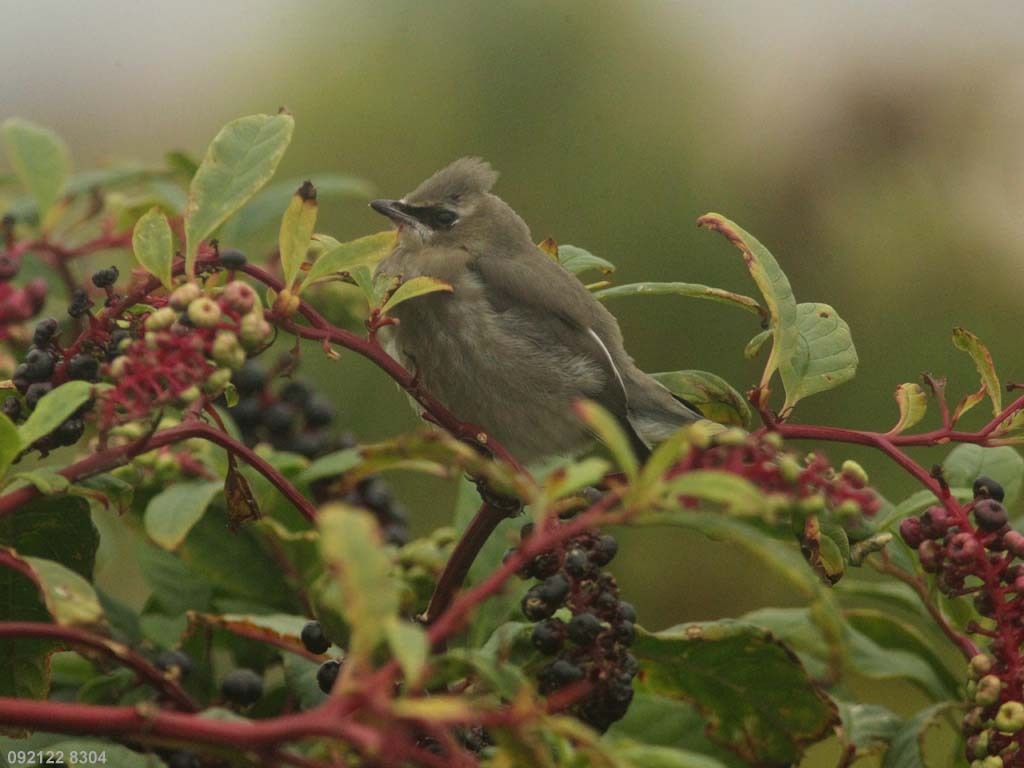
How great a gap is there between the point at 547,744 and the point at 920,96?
420 centimetres

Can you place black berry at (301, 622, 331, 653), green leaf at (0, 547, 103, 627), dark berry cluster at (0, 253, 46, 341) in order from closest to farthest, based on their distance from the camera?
1. dark berry cluster at (0, 253, 46, 341)
2. green leaf at (0, 547, 103, 627)
3. black berry at (301, 622, 331, 653)

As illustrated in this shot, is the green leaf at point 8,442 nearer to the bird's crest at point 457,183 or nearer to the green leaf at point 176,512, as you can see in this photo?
the green leaf at point 176,512

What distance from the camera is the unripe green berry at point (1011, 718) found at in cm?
162

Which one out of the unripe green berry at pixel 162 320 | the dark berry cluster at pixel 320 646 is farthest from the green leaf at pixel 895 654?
the unripe green berry at pixel 162 320

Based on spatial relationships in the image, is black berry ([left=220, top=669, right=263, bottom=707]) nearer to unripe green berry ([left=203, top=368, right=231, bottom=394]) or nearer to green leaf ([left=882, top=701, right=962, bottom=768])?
unripe green berry ([left=203, top=368, right=231, bottom=394])

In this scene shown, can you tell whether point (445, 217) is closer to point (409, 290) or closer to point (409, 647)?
A: point (409, 290)

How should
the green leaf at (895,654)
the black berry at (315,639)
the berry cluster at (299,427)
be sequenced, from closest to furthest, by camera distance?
the black berry at (315,639) → the green leaf at (895,654) → the berry cluster at (299,427)

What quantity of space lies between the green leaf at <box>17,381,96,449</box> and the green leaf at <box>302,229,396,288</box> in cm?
35

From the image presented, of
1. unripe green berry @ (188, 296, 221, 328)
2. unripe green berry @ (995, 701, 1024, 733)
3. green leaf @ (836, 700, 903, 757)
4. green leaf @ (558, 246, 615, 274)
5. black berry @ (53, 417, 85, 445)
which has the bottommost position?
green leaf @ (836, 700, 903, 757)

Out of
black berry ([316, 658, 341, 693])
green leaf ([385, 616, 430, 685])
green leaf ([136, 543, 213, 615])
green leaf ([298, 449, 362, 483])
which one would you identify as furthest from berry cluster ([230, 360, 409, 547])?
green leaf ([385, 616, 430, 685])

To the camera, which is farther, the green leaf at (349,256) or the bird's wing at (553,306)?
the bird's wing at (553,306)

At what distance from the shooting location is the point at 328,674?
1.74m

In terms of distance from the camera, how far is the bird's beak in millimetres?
3902

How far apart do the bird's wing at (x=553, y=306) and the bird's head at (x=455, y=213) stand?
0.20 metres
